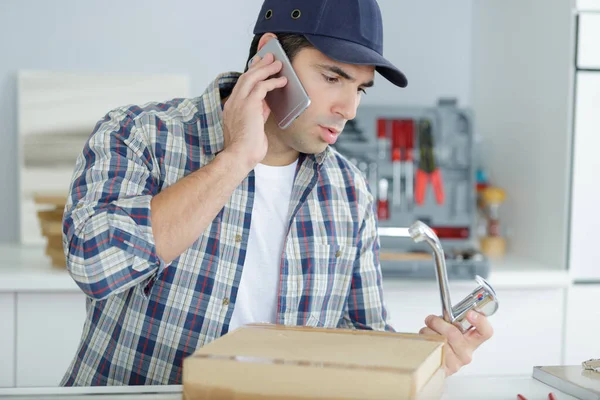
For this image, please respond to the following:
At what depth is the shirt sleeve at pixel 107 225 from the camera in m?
1.05

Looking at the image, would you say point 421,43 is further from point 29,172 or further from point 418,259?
point 29,172

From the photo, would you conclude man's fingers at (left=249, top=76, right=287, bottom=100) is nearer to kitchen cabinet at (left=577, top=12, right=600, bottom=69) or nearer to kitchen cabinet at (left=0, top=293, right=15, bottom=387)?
kitchen cabinet at (left=0, top=293, right=15, bottom=387)

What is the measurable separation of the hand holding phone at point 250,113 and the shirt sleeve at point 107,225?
16 cm

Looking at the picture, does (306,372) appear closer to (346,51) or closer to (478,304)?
(478,304)

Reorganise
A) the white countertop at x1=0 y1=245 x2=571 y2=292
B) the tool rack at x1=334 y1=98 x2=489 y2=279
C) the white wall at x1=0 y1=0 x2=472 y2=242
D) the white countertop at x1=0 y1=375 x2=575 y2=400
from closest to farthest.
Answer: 1. the white countertop at x1=0 y1=375 x2=575 y2=400
2. the white countertop at x1=0 y1=245 x2=571 y2=292
3. the tool rack at x1=334 y1=98 x2=489 y2=279
4. the white wall at x1=0 y1=0 x2=472 y2=242

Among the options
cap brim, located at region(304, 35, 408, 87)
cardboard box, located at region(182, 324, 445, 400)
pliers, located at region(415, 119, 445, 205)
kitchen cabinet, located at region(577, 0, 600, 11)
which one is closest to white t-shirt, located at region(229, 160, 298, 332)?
cap brim, located at region(304, 35, 408, 87)

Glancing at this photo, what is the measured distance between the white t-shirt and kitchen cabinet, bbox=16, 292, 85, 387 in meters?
0.92

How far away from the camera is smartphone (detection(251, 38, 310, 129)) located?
1265 mm

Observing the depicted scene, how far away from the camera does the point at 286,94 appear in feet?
4.23

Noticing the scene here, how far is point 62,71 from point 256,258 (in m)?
1.63

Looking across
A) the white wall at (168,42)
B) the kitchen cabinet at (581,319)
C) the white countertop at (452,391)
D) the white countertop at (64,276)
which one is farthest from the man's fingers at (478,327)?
the white wall at (168,42)

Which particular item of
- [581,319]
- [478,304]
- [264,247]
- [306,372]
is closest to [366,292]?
[264,247]

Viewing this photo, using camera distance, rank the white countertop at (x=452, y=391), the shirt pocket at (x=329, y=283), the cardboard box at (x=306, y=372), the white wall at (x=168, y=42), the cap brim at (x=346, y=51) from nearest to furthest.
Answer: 1. the cardboard box at (x=306, y=372)
2. the white countertop at (x=452, y=391)
3. the cap brim at (x=346, y=51)
4. the shirt pocket at (x=329, y=283)
5. the white wall at (x=168, y=42)

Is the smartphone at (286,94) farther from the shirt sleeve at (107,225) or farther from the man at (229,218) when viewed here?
the shirt sleeve at (107,225)
